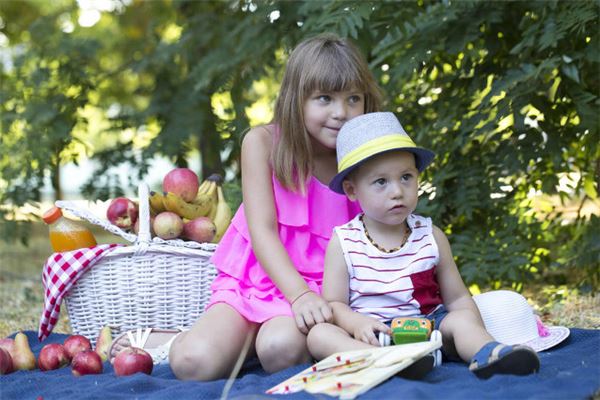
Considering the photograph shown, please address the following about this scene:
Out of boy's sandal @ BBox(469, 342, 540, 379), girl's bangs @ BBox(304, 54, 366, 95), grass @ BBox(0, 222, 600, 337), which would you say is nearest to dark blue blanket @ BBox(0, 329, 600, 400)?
boy's sandal @ BBox(469, 342, 540, 379)

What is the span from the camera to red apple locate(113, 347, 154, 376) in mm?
2846

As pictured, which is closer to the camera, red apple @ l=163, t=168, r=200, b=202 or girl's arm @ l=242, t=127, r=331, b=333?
girl's arm @ l=242, t=127, r=331, b=333

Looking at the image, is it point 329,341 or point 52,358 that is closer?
point 329,341

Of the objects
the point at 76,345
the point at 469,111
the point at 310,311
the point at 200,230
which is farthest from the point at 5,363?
the point at 469,111

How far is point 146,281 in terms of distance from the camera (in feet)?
11.2

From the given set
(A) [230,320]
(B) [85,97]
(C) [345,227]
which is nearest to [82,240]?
(A) [230,320]

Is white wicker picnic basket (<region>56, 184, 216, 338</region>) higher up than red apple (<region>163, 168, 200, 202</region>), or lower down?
lower down

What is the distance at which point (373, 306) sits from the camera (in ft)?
9.34

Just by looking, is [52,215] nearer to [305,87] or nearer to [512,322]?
[305,87]

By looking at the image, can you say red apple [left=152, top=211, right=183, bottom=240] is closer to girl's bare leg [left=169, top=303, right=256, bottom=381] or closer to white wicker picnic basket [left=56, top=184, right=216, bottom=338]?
white wicker picnic basket [left=56, top=184, right=216, bottom=338]

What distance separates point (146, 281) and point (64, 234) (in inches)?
17.3

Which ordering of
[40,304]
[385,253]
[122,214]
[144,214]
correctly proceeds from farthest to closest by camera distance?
[40,304] → [122,214] → [144,214] → [385,253]

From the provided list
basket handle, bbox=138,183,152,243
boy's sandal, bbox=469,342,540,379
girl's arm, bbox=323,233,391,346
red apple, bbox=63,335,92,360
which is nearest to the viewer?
boy's sandal, bbox=469,342,540,379

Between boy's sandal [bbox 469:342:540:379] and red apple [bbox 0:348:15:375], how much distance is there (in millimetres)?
1740
